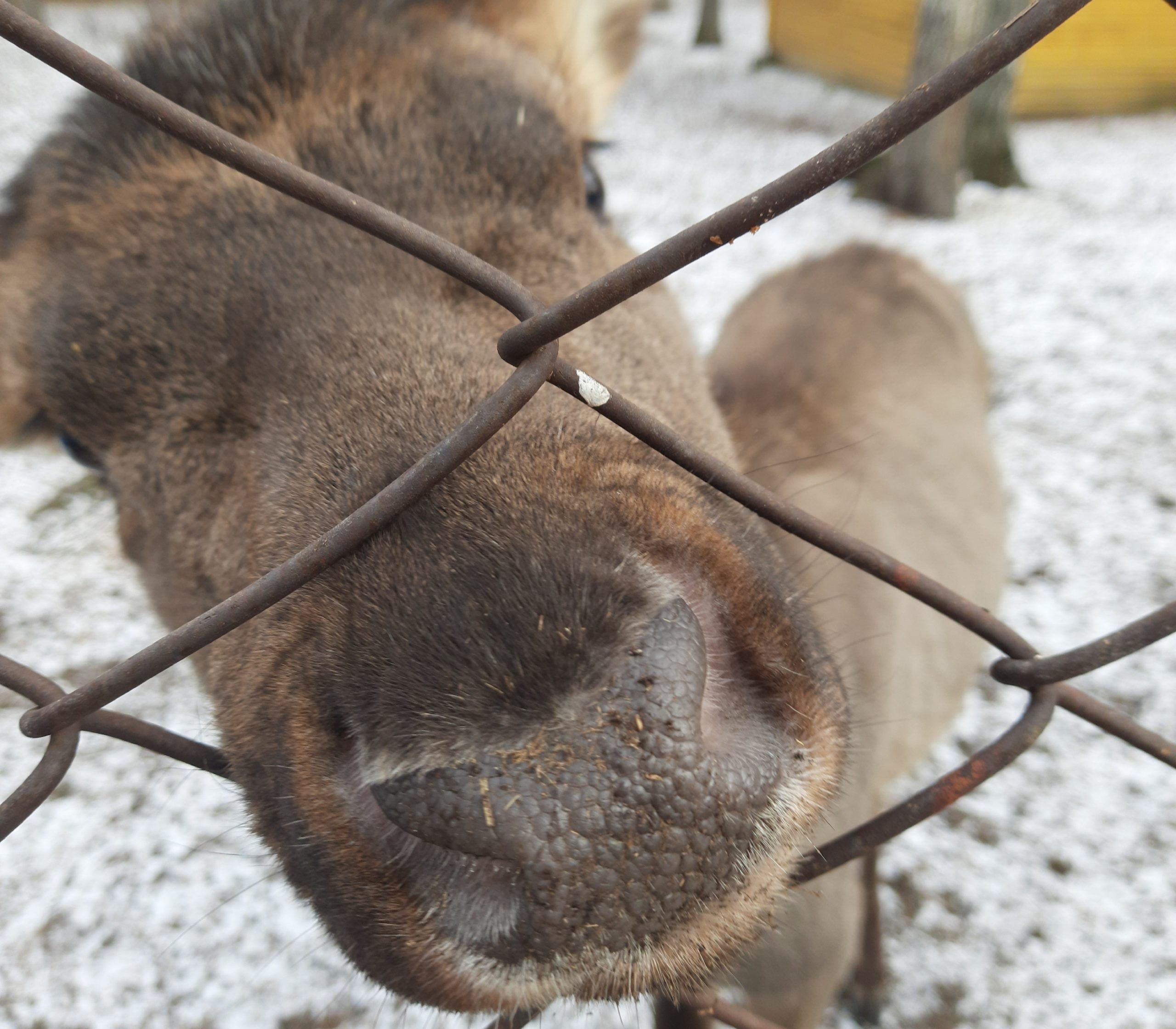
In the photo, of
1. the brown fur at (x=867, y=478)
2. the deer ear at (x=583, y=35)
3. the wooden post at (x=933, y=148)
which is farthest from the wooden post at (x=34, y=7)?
the wooden post at (x=933, y=148)

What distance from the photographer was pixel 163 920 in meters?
3.42

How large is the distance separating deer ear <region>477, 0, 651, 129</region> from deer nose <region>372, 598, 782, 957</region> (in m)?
2.26

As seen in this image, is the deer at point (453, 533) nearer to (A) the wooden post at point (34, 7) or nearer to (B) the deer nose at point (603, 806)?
(B) the deer nose at point (603, 806)

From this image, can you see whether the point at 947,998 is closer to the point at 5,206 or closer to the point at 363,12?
the point at 363,12

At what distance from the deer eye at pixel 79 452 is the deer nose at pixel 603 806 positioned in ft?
4.99

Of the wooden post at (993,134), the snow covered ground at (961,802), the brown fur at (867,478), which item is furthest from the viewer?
the wooden post at (993,134)

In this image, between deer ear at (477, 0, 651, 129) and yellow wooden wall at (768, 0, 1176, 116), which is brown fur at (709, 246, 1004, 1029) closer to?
deer ear at (477, 0, 651, 129)

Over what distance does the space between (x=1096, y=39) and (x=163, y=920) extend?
1541 centimetres

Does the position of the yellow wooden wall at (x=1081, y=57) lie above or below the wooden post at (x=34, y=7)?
below

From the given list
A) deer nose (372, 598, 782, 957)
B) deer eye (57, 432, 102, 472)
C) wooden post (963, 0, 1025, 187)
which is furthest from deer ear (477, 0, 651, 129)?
wooden post (963, 0, 1025, 187)

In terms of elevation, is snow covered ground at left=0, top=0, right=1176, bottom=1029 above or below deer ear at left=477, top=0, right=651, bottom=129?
below

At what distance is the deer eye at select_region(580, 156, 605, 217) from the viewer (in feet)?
7.45

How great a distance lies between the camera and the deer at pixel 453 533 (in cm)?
98

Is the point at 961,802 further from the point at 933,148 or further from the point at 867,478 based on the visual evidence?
the point at 933,148
